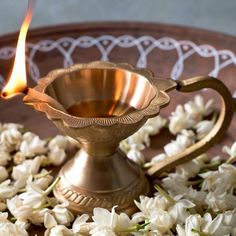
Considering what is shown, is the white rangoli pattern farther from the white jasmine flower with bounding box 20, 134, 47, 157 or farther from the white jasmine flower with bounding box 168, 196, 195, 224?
the white jasmine flower with bounding box 168, 196, 195, 224

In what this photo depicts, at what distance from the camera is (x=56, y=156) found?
65 centimetres

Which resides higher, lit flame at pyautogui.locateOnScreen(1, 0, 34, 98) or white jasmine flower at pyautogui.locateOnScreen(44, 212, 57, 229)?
lit flame at pyautogui.locateOnScreen(1, 0, 34, 98)

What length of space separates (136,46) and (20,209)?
1.06 feet

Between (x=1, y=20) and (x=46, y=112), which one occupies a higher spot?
(x=46, y=112)

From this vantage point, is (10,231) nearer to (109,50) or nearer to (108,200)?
(108,200)

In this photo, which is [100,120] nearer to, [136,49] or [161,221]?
[161,221]

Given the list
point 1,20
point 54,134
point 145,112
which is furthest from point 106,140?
point 1,20

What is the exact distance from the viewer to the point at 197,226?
1.75 feet

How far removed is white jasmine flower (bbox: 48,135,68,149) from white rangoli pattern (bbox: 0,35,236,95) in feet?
0.44

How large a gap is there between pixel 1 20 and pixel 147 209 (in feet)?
2.36

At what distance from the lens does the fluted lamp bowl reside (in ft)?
1.78

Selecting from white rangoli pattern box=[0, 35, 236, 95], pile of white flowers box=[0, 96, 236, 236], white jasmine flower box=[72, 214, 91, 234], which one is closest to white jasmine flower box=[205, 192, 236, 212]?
pile of white flowers box=[0, 96, 236, 236]

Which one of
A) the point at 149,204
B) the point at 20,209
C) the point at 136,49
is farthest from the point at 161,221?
the point at 136,49

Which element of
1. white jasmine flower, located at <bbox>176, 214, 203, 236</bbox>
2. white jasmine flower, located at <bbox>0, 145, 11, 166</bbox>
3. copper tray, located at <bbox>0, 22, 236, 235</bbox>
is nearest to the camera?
white jasmine flower, located at <bbox>176, 214, 203, 236</bbox>
